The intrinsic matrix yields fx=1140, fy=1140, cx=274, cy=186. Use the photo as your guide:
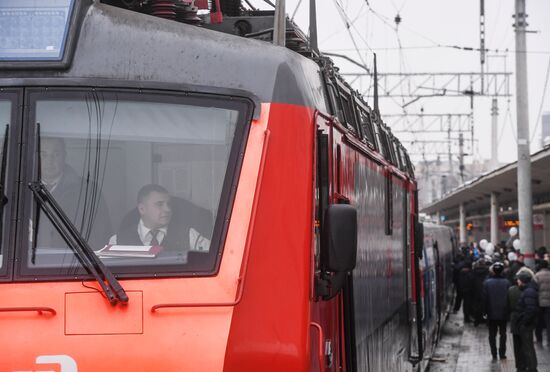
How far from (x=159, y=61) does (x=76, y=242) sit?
1006 millimetres

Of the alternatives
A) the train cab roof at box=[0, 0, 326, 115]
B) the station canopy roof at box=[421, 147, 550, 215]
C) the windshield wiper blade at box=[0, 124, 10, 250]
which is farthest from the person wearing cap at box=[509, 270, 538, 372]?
the windshield wiper blade at box=[0, 124, 10, 250]

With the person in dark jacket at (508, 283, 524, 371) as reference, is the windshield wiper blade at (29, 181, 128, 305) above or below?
above

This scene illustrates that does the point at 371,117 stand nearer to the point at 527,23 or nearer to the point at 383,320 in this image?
the point at 383,320

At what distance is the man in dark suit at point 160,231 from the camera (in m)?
5.18

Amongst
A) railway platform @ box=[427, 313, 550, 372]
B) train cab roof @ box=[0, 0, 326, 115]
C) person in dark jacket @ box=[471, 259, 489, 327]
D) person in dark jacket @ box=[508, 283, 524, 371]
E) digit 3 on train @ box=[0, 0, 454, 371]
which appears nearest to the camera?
digit 3 on train @ box=[0, 0, 454, 371]

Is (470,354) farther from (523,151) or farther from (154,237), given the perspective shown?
Answer: (154,237)

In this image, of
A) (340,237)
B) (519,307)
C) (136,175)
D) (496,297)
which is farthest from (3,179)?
(496,297)

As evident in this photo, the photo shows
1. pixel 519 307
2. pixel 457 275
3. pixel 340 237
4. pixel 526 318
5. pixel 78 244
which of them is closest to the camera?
pixel 78 244

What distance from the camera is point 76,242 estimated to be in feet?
16.7

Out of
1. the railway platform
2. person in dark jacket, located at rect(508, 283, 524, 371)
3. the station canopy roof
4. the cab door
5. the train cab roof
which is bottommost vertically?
the railway platform

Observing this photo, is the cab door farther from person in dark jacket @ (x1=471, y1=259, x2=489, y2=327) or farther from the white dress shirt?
person in dark jacket @ (x1=471, y1=259, x2=489, y2=327)

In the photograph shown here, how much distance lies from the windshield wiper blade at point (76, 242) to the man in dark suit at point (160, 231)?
0.49ft

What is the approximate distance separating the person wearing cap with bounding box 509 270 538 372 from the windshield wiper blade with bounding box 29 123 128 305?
47.6 ft

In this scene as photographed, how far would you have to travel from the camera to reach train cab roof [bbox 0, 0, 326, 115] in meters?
5.42
